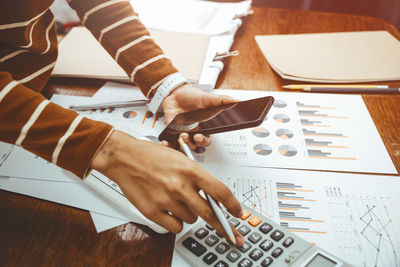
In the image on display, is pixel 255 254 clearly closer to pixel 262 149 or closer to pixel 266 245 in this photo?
pixel 266 245

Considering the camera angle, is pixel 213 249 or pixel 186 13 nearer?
pixel 213 249

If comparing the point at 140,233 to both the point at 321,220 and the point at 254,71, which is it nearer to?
the point at 321,220

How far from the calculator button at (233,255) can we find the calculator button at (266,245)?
0.03 metres

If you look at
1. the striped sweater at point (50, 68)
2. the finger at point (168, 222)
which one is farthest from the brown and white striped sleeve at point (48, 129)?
the finger at point (168, 222)

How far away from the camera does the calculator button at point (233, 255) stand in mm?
337

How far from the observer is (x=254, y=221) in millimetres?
374

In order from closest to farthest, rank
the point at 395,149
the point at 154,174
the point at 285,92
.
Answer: the point at 154,174
the point at 395,149
the point at 285,92

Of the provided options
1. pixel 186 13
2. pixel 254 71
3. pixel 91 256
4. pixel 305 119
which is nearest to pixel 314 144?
pixel 305 119

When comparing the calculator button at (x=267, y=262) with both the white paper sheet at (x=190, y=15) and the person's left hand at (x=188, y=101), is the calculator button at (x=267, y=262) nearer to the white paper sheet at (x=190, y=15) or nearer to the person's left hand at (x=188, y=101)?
the person's left hand at (x=188, y=101)

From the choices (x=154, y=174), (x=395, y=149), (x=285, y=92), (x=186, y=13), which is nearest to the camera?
(x=154, y=174)

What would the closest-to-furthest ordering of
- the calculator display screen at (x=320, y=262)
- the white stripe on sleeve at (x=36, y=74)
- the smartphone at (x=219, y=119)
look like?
the calculator display screen at (x=320, y=262)
the smartphone at (x=219, y=119)
the white stripe on sleeve at (x=36, y=74)

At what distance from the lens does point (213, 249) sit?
0.35 m

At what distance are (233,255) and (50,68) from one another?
18.9 inches

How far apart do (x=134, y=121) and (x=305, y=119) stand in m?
0.31
